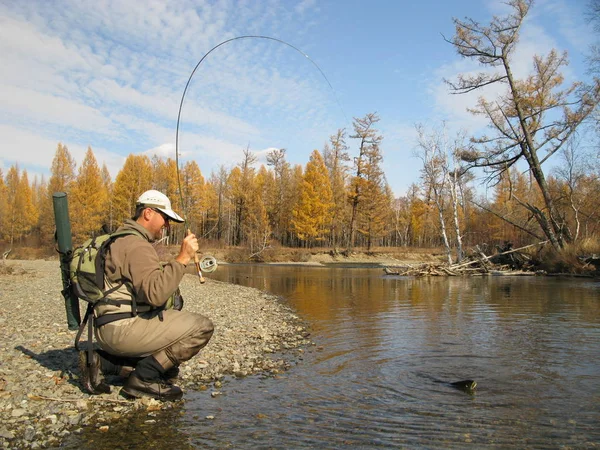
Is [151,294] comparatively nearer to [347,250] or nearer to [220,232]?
[347,250]

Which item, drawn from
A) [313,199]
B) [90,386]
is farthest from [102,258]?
[313,199]

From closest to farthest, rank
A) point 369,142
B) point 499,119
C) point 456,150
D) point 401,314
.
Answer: point 401,314 → point 499,119 → point 456,150 → point 369,142

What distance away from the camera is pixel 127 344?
4.09 metres

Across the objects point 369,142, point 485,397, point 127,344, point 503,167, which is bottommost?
point 485,397

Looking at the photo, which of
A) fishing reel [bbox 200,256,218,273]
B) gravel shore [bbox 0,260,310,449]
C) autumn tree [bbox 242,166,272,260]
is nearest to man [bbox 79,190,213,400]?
gravel shore [bbox 0,260,310,449]

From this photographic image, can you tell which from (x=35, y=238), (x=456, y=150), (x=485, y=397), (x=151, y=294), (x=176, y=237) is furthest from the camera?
(x=176, y=237)

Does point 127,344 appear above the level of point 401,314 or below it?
above

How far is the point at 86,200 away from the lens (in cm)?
4866

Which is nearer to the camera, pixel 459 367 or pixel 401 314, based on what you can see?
pixel 459 367

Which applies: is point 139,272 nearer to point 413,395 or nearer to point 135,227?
point 135,227

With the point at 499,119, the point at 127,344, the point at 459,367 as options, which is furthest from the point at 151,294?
the point at 499,119

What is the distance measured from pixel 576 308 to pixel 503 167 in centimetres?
1703

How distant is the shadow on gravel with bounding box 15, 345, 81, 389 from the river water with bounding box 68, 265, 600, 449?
1340 mm

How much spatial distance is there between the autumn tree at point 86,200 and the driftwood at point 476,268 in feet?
111
